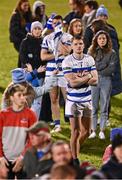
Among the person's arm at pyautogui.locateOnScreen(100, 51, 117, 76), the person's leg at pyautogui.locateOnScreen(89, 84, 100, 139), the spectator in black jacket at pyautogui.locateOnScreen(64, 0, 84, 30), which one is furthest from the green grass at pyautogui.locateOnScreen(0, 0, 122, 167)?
the spectator in black jacket at pyautogui.locateOnScreen(64, 0, 84, 30)

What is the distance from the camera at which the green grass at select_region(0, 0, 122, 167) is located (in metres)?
11.6

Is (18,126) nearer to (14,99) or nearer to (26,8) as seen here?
(14,99)

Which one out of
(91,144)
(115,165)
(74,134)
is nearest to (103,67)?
(91,144)

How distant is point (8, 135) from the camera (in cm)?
842

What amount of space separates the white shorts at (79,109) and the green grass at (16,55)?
0.91 meters

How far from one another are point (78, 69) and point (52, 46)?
169 centimetres

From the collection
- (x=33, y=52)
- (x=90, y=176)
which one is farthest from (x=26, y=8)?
(x=90, y=176)

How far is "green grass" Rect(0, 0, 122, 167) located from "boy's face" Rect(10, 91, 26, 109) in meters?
2.68

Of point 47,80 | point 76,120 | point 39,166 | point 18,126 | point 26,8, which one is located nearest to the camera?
point 39,166

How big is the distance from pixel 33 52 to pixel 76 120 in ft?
8.21

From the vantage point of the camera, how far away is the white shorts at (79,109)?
34.1 ft

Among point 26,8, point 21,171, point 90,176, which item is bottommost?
point 21,171

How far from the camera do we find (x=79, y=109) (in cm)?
1041

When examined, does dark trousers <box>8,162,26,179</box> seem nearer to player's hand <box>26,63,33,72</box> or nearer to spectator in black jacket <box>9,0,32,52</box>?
player's hand <box>26,63,33,72</box>
